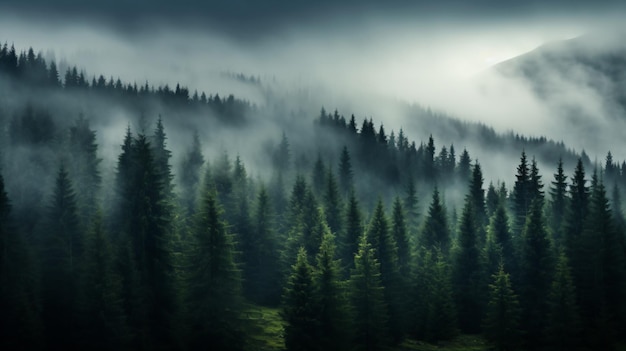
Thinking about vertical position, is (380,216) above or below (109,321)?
above

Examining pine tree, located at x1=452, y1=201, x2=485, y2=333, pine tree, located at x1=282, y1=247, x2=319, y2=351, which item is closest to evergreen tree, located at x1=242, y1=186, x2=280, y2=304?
pine tree, located at x1=452, y1=201, x2=485, y2=333

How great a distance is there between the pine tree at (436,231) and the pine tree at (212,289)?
136 feet

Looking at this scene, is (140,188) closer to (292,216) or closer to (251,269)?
(251,269)

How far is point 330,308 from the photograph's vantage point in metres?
57.9

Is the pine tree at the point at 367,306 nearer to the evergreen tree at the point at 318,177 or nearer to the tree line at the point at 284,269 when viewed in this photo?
the tree line at the point at 284,269

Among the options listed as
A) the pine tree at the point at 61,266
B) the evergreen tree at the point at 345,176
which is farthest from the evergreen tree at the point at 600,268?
the evergreen tree at the point at 345,176

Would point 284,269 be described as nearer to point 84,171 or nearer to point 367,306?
point 367,306

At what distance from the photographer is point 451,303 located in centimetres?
7569

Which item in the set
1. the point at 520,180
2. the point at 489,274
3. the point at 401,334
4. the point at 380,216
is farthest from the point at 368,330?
the point at 520,180

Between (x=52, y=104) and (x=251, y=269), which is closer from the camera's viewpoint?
(x=251, y=269)

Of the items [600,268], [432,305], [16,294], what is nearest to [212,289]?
[16,294]

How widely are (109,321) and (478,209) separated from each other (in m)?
73.1

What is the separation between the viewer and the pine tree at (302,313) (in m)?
56.8

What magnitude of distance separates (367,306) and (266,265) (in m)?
26.6
